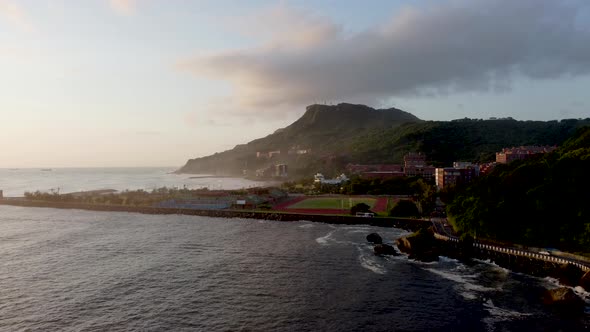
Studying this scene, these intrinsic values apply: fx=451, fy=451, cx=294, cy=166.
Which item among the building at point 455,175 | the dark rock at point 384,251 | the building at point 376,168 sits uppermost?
the building at point 376,168

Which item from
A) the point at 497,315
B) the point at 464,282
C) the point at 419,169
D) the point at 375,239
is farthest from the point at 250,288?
the point at 419,169

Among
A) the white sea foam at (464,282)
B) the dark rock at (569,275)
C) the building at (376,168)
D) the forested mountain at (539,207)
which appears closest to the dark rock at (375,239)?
the forested mountain at (539,207)

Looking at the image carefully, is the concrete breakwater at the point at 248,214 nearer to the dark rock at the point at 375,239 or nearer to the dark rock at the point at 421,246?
the dark rock at the point at 375,239

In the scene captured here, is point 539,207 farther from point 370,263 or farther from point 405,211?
point 405,211

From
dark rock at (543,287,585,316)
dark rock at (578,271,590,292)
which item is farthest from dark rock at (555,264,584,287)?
dark rock at (543,287,585,316)

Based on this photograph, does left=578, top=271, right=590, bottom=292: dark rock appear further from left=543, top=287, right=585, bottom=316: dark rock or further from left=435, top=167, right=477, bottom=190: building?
left=435, top=167, right=477, bottom=190: building

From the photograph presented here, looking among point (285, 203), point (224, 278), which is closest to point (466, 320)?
point (224, 278)
